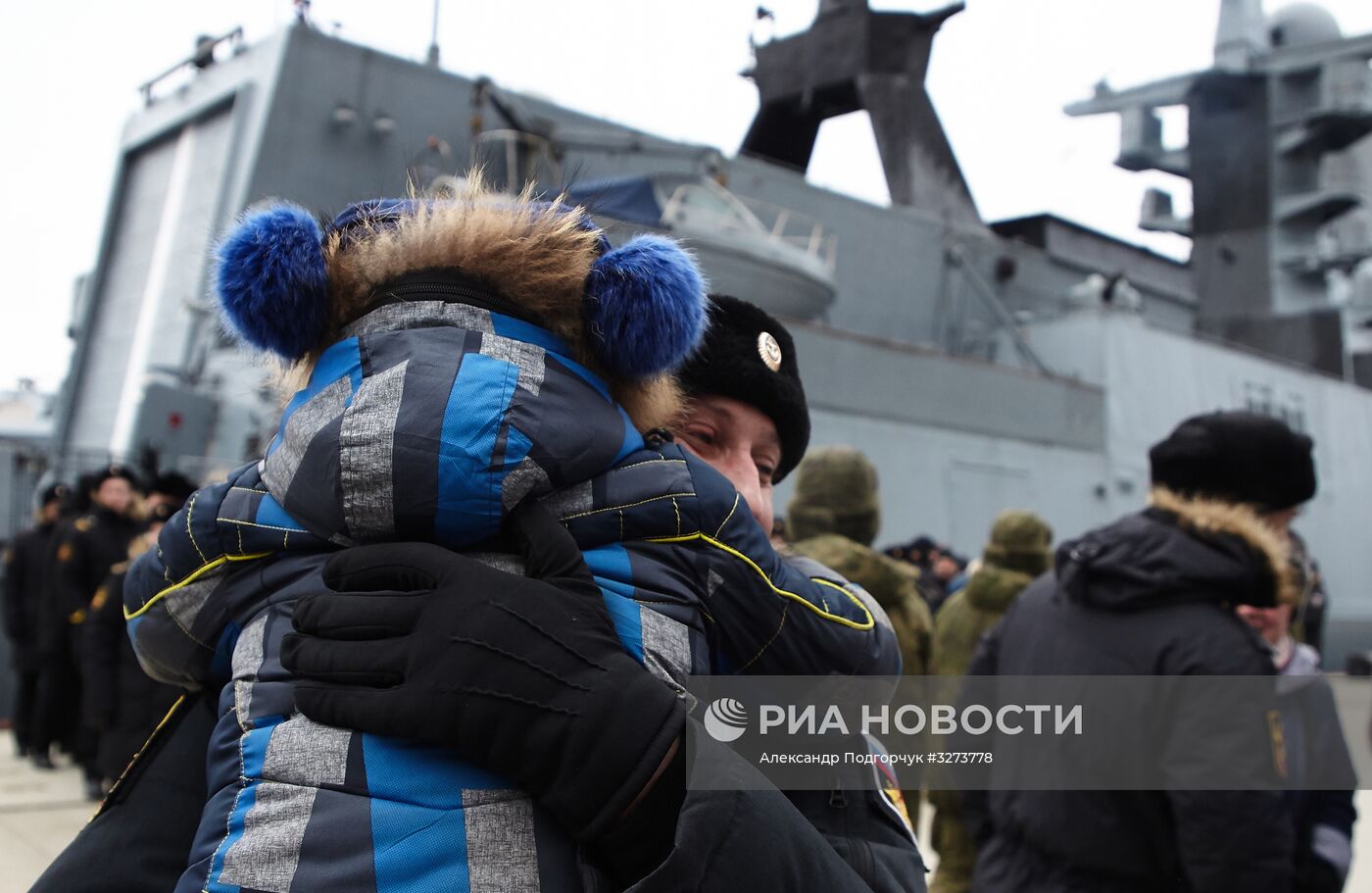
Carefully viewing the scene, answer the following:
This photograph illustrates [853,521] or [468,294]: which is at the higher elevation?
[853,521]

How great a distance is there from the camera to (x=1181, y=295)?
2381cm

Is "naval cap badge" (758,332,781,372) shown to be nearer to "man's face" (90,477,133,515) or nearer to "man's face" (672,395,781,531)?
"man's face" (672,395,781,531)

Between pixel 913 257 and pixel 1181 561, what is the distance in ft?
56.4

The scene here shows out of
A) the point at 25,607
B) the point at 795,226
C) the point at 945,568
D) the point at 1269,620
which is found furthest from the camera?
the point at 795,226

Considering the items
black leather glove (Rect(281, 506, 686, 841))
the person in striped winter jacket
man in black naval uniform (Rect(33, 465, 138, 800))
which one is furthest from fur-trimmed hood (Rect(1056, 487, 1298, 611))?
man in black naval uniform (Rect(33, 465, 138, 800))

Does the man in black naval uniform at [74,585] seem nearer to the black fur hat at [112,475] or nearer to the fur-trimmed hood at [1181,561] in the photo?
the black fur hat at [112,475]

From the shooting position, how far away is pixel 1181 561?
89.0 inches

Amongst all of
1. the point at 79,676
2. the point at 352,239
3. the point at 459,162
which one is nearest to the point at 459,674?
the point at 352,239

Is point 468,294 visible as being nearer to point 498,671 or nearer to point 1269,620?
point 498,671

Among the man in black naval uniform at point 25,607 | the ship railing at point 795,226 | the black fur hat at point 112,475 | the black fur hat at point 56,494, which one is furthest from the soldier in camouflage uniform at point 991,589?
the ship railing at point 795,226

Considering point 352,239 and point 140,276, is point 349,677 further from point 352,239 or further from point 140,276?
point 140,276

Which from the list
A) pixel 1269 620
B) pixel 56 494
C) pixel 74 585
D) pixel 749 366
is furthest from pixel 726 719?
pixel 56 494

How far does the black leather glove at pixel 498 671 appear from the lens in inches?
35.5

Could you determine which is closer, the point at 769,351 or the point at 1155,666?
the point at 769,351
